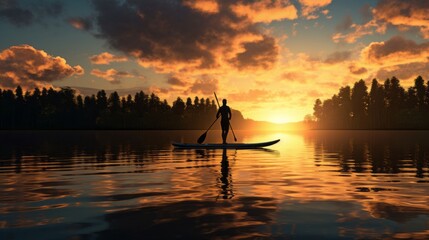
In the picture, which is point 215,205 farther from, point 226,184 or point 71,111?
point 71,111

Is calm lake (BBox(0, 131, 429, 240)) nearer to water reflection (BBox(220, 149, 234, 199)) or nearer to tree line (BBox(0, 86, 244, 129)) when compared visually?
water reflection (BBox(220, 149, 234, 199))

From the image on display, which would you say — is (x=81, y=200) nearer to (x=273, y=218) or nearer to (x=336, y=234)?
(x=273, y=218)

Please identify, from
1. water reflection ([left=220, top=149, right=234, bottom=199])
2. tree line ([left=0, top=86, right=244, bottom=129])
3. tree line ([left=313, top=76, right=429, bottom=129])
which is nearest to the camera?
water reflection ([left=220, top=149, right=234, bottom=199])

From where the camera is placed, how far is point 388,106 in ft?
478

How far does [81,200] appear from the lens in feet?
32.4

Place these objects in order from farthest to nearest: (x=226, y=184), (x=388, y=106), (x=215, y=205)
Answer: (x=388, y=106) < (x=226, y=184) < (x=215, y=205)

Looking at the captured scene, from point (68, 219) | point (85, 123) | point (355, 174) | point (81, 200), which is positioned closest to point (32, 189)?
point (81, 200)

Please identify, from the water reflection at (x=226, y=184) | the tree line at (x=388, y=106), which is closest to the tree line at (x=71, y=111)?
the tree line at (x=388, y=106)

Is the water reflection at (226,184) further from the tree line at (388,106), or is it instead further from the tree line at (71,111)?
the tree line at (71,111)

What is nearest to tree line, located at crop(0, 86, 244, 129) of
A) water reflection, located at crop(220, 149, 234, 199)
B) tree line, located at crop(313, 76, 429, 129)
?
tree line, located at crop(313, 76, 429, 129)

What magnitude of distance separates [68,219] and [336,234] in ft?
16.4

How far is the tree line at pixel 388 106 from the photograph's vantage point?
138750 mm

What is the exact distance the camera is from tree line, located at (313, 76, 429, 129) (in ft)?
455

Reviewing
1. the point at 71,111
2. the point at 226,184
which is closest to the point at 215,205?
the point at 226,184
